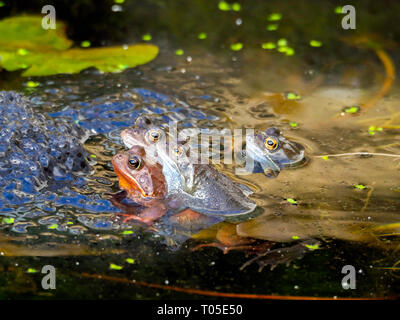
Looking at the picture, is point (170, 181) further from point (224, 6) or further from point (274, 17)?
point (224, 6)

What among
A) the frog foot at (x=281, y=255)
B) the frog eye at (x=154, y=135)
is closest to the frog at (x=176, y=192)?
the frog eye at (x=154, y=135)

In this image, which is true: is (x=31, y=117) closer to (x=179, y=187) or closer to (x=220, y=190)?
(x=179, y=187)

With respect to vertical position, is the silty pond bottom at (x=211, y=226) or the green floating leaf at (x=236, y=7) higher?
the green floating leaf at (x=236, y=7)

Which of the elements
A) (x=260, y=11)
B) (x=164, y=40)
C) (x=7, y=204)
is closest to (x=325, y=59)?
(x=260, y=11)

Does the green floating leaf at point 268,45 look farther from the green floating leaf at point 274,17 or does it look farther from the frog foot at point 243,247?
the frog foot at point 243,247

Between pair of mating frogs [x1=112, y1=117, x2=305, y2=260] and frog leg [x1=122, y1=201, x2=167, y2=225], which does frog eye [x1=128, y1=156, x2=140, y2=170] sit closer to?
pair of mating frogs [x1=112, y1=117, x2=305, y2=260]

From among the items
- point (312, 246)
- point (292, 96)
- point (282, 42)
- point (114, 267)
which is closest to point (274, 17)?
point (282, 42)

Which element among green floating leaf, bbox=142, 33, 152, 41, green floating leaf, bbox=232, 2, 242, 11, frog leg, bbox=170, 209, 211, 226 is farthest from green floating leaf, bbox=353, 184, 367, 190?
green floating leaf, bbox=232, 2, 242, 11
